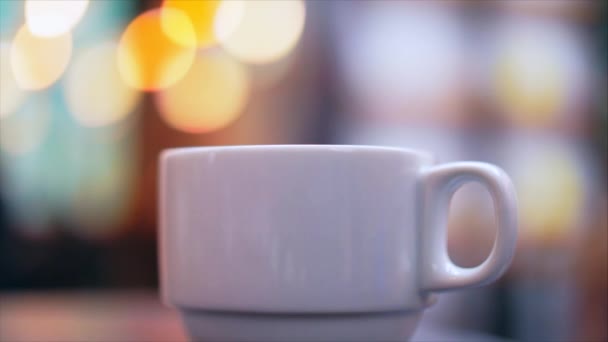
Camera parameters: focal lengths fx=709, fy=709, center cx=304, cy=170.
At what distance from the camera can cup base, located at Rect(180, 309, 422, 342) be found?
0.31 meters

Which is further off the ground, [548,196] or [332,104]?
[332,104]

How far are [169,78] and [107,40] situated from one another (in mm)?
321

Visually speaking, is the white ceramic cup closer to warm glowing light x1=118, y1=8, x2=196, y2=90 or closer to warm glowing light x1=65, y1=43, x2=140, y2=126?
warm glowing light x1=65, y1=43, x2=140, y2=126

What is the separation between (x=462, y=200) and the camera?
2236 mm

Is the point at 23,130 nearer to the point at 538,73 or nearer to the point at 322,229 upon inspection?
the point at 322,229

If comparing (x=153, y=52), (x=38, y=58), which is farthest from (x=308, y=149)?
(x=153, y=52)

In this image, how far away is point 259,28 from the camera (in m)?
2.23

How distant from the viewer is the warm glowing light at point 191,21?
200 centimetres

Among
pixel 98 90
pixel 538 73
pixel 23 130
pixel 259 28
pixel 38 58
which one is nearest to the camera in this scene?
pixel 23 130

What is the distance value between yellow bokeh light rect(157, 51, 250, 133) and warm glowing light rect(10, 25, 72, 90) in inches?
15.3

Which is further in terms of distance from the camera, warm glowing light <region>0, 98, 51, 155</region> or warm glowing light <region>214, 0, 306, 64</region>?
warm glowing light <region>214, 0, 306, 64</region>

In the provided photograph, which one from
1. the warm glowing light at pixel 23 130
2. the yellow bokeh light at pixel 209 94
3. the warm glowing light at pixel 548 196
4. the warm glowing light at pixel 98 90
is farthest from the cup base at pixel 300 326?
the warm glowing light at pixel 548 196

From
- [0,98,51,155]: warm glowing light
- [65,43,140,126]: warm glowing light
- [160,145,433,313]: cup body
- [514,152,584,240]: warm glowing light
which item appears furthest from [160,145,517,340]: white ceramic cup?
[514,152,584,240]: warm glowing light

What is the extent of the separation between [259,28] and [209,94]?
260mm
